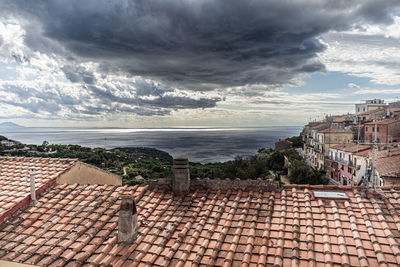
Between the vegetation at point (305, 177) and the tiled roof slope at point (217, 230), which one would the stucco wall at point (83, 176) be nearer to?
the tiled roof slope at point (217, 230)

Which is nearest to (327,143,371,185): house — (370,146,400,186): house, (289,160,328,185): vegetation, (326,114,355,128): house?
(289,160,328,185): vegetation

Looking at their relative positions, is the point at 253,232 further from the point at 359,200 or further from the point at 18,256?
the point at 18,256

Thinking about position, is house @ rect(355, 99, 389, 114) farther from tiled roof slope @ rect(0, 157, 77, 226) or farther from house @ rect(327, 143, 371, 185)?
tiled roof slope @ rect(0, 157, 77, 226)

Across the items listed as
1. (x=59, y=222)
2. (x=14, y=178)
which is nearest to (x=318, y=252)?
(x=59, y=222)

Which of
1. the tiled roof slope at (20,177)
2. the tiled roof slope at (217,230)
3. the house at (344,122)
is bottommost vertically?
the tiled roof slope at (217,230)

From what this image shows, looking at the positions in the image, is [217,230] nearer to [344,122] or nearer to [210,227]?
[210,227]

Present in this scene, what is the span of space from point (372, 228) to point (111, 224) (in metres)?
6.48

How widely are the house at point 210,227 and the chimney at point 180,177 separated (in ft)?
→ 0.11

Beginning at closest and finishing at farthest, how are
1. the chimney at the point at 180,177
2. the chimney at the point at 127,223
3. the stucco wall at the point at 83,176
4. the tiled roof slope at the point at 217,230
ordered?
the tiled roof slope at the point at 217,230
the chimney at the point at 127,223
the chimney at the point at 180,177
the stucco wall at the point at 83,176

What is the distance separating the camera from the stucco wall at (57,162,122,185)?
32.6 feet

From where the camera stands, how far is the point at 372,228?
20.0ft

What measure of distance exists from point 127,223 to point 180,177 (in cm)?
250

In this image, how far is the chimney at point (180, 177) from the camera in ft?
27.3

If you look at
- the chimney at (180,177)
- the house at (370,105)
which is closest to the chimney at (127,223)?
the chimney at (180,177)
